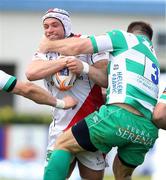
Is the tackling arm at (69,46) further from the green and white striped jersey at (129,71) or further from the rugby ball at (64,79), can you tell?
the rugby ball at (64,79)

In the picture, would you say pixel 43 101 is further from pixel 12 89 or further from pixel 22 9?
pixel 22 9

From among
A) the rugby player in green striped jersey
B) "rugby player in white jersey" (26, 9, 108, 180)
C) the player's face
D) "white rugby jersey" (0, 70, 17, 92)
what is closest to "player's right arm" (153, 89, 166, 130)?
the rugby player in green striped jersey

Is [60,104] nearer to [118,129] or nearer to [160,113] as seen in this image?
[118,129]

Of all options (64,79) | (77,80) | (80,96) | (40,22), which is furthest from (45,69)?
(40,22)

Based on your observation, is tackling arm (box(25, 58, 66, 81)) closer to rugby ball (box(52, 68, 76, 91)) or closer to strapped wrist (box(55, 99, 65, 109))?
rugby ball (box(52, 68, 76, 91))

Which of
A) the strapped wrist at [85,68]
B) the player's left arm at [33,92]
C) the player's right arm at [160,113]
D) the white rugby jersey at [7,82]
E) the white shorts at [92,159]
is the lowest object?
the white shorts at [92,159]

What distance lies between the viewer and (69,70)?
920cm

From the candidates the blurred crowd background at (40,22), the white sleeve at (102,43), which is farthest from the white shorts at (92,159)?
the blurred crowd background at (40,22)

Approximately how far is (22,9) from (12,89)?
28.1 meters

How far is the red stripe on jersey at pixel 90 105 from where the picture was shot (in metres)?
9.62

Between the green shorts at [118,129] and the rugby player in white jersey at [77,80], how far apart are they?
0.48 meters

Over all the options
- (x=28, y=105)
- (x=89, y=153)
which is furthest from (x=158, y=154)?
(x=28, y=105)

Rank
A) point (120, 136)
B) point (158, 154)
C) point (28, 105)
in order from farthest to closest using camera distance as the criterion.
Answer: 1. point (28, 105)
2. point (158, 154)
3. point (120, 136)

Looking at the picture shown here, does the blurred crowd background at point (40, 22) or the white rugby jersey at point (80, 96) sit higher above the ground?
the white rugby jersey at point (80, 96)
